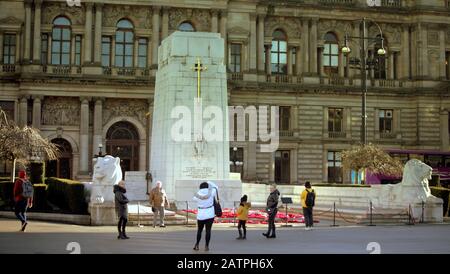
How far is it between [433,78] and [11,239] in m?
54.5

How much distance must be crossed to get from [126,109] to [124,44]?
230 inches

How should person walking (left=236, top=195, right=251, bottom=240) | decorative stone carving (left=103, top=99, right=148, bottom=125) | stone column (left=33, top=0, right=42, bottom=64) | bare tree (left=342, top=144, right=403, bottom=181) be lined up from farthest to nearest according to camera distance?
decorative stone carving (left=103, top=99, right=148, bottom=125)
stone column (left=33, top=0, right=42, bottom=64)
bare tree (left=342, top=144, right=403, bottom=181)
person walking (left=236, top=195, right=251, bottom=240)

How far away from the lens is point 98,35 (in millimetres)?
59438

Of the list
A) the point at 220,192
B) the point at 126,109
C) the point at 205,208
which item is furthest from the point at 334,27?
the point at 205,208

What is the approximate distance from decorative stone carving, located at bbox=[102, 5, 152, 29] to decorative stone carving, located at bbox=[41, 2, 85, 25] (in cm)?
204

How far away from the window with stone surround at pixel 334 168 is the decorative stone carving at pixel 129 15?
67.3 ft

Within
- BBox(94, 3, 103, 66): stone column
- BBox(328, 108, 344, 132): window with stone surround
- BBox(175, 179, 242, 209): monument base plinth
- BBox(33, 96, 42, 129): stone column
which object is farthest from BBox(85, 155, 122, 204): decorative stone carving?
BBox(328, 108, 344, 132): window with stone surround

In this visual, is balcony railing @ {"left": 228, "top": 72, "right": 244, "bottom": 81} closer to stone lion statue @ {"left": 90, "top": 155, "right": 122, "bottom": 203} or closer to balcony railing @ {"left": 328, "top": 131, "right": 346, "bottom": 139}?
balcony railing @ {"left": 328, "top": 131, "right": 346, "bottom": 139}

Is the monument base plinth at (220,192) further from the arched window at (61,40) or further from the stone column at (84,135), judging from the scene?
the arched window at (61,40)

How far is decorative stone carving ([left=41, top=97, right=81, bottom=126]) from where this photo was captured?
58656mm

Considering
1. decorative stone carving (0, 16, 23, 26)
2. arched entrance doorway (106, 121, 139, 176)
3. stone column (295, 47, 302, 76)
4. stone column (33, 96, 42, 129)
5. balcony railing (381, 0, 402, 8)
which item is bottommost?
arched entrance doorway (106, 121, 139, 176)

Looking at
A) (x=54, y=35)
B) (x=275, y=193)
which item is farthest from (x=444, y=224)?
(x=54, y=35)
